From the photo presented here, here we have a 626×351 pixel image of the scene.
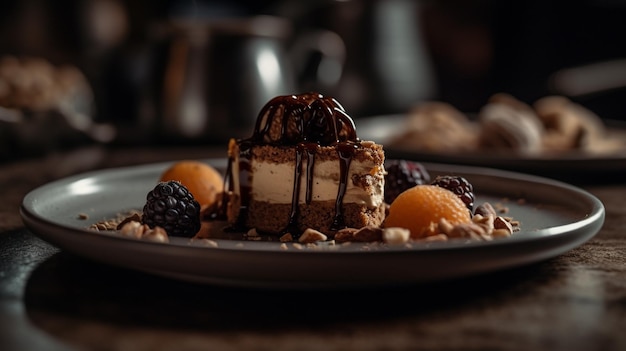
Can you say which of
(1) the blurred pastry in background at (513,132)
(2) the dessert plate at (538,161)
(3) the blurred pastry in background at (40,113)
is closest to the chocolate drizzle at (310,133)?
(2) the dessert plate at (538,161)

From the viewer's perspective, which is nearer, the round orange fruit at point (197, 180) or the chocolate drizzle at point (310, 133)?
the chocolate drizzle at point (310, 133)

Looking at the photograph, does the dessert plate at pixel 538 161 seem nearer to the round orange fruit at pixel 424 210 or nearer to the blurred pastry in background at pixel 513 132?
the blurred pastry in background at pixel 513 132

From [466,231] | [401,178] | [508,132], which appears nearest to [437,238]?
[466,231]

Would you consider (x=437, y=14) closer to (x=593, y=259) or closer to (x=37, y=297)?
(x=593, y=259)

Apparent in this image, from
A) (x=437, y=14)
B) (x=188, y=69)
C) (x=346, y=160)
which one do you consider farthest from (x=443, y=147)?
(x=437, y=14)

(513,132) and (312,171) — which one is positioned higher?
(312,171)

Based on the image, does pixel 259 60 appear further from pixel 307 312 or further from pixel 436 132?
pixel 307 312
